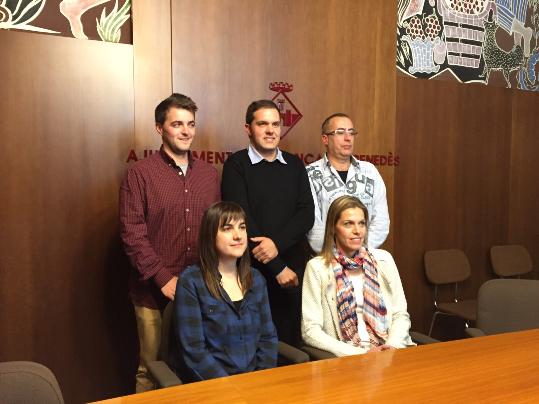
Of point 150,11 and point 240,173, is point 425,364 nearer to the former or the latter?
point 240,173

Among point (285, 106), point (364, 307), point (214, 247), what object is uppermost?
point (285, 106)

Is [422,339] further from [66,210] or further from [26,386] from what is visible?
[66,210]

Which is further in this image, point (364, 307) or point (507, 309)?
point (507, 309)

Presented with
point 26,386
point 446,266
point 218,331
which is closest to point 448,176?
point 446,266

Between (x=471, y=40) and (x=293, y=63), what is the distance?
1868mm

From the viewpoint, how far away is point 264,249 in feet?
8.48

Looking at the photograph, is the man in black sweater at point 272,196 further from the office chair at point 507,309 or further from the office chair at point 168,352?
the office chair at point 507,309

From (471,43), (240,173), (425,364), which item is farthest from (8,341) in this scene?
(471,43)

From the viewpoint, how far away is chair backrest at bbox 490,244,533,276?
4.37 meters

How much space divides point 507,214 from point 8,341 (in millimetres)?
3949

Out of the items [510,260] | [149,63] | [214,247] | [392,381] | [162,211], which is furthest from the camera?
[510,260]

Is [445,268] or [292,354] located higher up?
[292,354]

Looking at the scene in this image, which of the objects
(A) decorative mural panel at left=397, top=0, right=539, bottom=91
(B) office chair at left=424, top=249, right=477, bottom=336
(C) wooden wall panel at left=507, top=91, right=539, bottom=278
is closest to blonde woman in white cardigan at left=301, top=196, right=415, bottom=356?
(B) office chair at left=424, top=249, right=477, bottom=336

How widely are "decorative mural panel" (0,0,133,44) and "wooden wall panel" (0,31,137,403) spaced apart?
0.36ft
